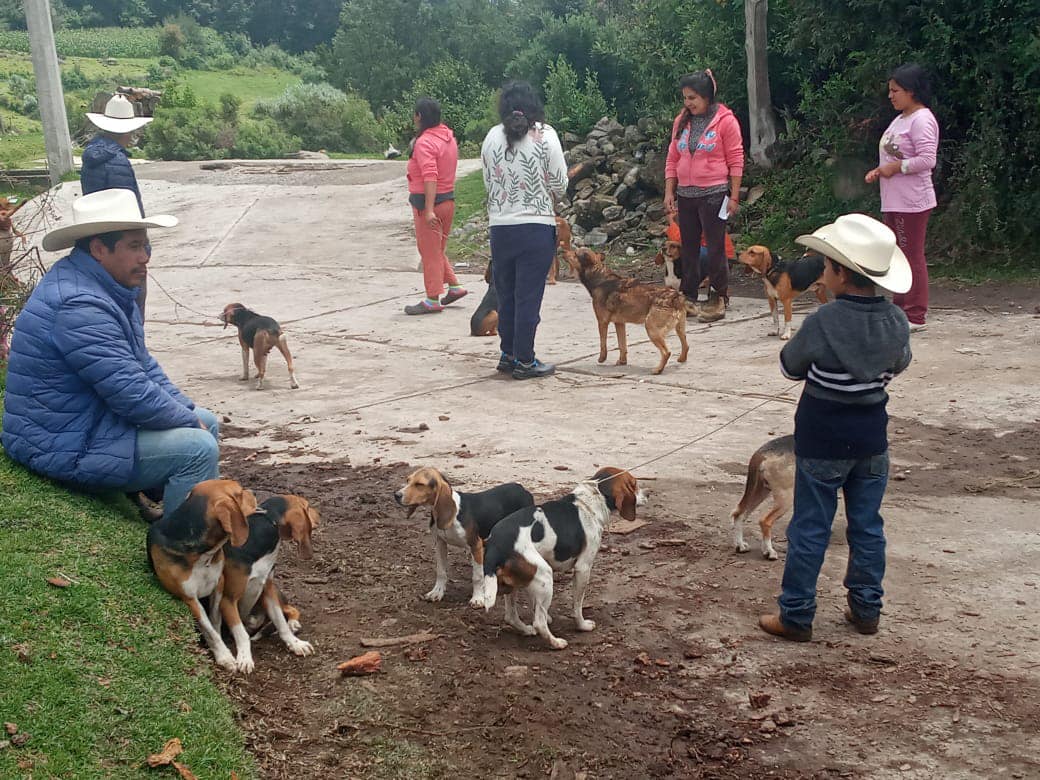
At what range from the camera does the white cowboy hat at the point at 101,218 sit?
4.85m

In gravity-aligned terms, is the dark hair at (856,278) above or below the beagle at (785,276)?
above

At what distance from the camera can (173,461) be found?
489cm

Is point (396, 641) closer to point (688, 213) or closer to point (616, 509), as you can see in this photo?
point (616, 509)

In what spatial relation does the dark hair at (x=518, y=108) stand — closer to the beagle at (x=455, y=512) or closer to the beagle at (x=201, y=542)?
the beagle at (x=455, y=512)

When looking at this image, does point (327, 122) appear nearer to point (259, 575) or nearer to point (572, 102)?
point (572, 102)

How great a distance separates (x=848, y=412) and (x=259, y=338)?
5.80 metres

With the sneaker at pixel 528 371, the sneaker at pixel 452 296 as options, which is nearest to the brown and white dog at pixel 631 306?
the sneaker at pixel 528 371

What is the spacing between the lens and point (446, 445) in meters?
7.34

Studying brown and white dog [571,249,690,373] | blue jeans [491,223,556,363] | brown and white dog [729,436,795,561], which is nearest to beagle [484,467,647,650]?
brown and white dog [729,436,795,561]

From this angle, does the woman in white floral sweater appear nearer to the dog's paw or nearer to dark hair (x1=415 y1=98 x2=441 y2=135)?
dark hair (x1=415 y1=98 x2=441 y2=135)

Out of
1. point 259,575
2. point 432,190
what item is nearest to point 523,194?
point 432,190

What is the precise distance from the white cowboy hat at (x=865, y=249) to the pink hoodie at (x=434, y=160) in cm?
733

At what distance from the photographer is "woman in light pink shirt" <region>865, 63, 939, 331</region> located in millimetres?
8945

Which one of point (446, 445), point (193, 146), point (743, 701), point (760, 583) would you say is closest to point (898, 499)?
point (760, 583)
